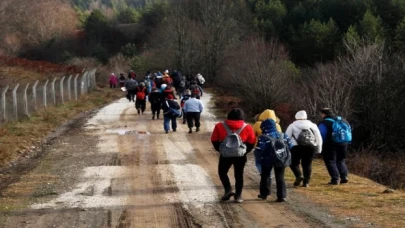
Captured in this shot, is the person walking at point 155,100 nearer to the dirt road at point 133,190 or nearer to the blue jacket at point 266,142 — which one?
the dirt road at point 133,190

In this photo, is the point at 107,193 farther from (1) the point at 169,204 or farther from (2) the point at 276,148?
(2) the point at 276,148

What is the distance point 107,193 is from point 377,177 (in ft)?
37.4

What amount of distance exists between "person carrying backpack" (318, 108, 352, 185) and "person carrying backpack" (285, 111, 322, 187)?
2.28 ft

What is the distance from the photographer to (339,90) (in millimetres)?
26547

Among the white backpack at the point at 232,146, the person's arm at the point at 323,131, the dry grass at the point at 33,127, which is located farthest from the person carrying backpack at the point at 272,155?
the dry grass at the point at 33,127

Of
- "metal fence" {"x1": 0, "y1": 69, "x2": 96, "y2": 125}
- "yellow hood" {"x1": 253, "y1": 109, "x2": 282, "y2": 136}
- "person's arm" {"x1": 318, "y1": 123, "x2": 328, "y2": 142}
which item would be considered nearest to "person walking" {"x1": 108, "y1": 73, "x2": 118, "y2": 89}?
"metal fence" {"x1": 0, "y1": 69, "x2": 96, "y2": 125}

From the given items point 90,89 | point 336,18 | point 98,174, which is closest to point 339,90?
point 98,174

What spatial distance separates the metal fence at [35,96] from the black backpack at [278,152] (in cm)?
1413

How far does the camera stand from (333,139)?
13203 millimetres

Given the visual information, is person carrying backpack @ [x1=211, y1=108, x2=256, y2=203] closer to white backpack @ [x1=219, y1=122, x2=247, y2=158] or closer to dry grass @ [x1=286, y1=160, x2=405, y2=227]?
white backpack @ [x1=219, y1=122, x2=247, y2=158]

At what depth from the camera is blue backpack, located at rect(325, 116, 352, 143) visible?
43.2ft

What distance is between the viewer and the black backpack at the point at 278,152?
11102 mm

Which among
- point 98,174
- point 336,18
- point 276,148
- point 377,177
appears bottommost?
point 377,177

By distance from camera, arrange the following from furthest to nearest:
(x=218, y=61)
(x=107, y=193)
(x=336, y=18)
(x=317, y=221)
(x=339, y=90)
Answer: (x=336, y=18) → (x=218, y=61) → (x=339, y=90) → (x=107, y=193) → (x=317, y=221)
